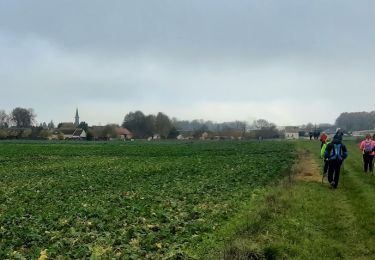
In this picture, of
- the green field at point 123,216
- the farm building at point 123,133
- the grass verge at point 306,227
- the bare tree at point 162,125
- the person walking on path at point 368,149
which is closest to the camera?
the grass verge at point 306,227

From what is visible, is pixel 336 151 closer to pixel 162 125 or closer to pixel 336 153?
pixel 336 153

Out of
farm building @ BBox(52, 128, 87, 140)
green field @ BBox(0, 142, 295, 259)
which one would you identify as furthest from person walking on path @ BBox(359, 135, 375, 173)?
farm building @ BBox(52, 128, 87, 140)

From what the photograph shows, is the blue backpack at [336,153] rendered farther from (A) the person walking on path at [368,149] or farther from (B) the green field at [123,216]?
(A) the person walking on path at [368,149]

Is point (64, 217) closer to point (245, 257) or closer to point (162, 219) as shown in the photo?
→ point (162, 219)

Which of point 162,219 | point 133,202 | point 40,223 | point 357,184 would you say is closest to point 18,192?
point 133,202

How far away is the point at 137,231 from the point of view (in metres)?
11.0

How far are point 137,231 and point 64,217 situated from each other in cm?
329

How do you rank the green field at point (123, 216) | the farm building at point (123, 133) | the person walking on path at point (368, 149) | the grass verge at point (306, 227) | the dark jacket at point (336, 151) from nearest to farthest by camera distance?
the grass verge at point (306, 227)
the green field at point (123, 216)
the dark jacket at point (336, 151)
the person walking on path at point (368, 149)
the farm building at point (123, 133)

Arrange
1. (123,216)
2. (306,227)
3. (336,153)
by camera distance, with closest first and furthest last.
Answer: (306,227) → (123,216) → (336,153)

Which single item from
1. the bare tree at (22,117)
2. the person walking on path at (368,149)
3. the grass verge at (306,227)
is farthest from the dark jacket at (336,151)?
the bare tree at (22,117)

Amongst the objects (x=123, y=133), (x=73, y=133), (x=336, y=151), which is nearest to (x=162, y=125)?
(x=123, y=133)

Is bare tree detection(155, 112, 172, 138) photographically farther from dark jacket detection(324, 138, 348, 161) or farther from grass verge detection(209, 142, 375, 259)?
grass verge detection(209, 142, 375, 259)

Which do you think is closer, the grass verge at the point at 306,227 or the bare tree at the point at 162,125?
the grass verge at the point at 306,227

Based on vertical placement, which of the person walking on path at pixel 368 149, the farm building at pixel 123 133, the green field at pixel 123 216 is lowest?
the green field at pixel 123 216
